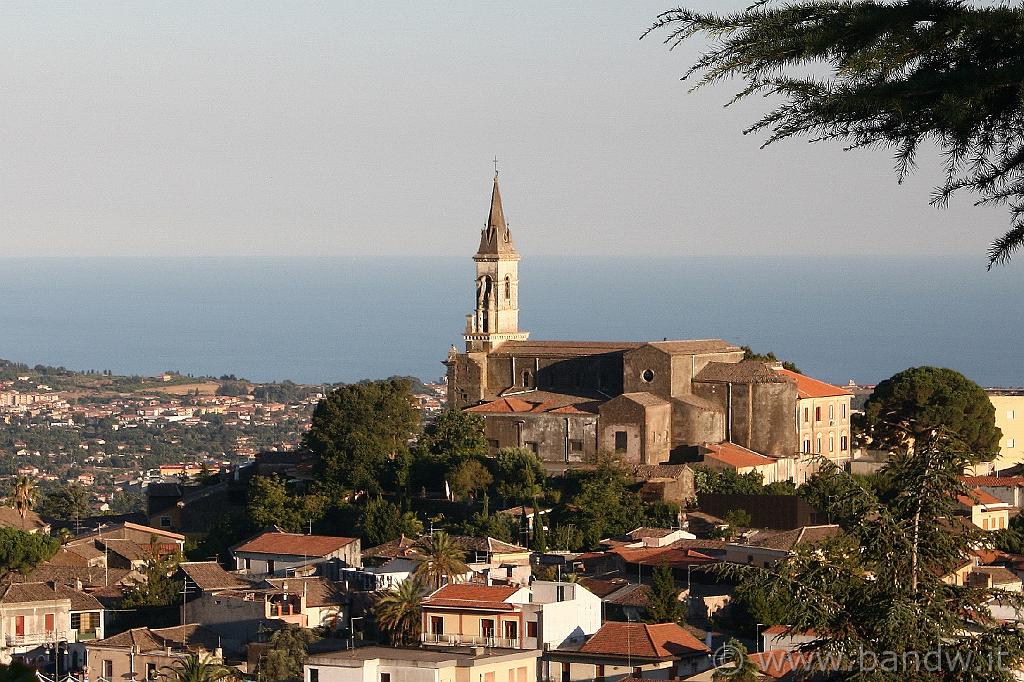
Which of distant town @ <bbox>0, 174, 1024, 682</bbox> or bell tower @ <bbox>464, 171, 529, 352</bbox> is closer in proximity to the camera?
distant town @ <bbox>0, 174, 1024, 682</bbox>

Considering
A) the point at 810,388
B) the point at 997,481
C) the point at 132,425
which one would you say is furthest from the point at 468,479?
the point at 132,425

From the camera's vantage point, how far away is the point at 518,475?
42406mm

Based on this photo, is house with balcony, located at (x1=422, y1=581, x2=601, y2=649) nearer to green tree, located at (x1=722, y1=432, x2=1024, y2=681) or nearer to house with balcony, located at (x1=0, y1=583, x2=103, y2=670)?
house with balcony, located at (x1=0, y1=583, x2=103, y2=670)

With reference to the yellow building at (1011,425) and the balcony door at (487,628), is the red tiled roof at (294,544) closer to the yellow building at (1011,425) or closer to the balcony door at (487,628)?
the balcony door at (487,628)

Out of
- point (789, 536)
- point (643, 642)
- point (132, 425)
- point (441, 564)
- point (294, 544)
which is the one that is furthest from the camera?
point (132, 425)

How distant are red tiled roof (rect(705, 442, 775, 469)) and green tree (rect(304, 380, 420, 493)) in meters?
6.67

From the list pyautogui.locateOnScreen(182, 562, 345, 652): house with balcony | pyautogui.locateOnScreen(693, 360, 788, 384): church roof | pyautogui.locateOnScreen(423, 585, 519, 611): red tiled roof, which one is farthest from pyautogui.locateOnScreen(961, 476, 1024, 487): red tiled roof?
pyautogui.locateOnScreen(423, 585, 519, 611): red tiled roof

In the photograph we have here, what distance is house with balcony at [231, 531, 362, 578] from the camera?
3938cm

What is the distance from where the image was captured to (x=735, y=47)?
23.2ft

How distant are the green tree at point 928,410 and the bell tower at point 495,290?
29.9ft

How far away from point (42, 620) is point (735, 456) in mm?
15869

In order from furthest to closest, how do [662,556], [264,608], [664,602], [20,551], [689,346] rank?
1. [689,346]
2. [20,551]
3. [662,556]
4. [264,608]
5. [664,602]

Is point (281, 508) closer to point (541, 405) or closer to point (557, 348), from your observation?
point (541, 405)

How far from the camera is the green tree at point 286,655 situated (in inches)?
1203
